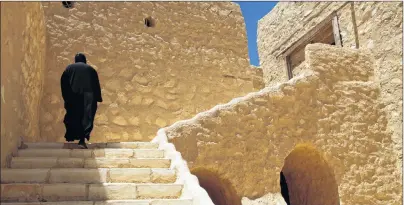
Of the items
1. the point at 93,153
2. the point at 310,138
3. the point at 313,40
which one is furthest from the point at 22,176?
the point at 313,40

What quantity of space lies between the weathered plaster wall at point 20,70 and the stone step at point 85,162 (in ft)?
0.60

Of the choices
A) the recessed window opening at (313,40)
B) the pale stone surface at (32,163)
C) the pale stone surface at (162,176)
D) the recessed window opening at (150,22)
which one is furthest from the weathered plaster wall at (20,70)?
the recessed window opening at (313,40)

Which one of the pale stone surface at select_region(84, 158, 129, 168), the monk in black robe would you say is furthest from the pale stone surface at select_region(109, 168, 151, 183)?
the monk in black robe

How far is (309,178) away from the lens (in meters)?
8.10

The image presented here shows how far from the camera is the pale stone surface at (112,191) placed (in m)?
4.11

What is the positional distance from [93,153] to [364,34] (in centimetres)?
606

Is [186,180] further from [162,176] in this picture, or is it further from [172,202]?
[172,202]

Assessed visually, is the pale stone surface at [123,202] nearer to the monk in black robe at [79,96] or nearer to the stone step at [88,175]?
the stone step at [88,175]

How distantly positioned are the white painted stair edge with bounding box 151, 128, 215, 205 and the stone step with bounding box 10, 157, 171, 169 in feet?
0.51

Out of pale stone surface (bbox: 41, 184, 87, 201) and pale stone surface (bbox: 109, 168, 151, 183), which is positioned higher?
pale stone surface (bbox: 109, 168, 151, 183)

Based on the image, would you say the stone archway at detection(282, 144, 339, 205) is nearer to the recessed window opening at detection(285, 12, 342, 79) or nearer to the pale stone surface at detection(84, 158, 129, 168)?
the recessed window opening at detection(285, 12, 342, 79)

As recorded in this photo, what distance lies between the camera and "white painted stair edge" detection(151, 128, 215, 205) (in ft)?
13.0

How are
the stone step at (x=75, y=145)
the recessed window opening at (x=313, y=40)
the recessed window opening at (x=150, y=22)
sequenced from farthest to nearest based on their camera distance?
the recessed window opening at (x=313, y=40) → the recessed window opening at (x=150, y=22) → the stone step at (x=75, y=145)

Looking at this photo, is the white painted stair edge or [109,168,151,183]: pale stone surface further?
[109,168,151,183]: pale stone surface
